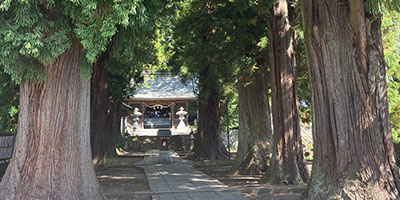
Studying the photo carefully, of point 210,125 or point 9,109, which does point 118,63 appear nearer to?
point 210,125

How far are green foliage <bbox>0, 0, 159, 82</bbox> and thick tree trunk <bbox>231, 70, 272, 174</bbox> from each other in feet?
19.8

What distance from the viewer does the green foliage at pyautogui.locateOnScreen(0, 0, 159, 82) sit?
4.88 metres

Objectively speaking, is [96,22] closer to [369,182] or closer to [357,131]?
[357,131]

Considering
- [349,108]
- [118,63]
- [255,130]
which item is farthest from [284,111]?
[118,63]

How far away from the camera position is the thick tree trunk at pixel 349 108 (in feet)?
16.4

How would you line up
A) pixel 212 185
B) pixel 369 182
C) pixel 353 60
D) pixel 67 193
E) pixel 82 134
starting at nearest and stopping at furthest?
pixel 369 182 → pixel 353 60 → pixel 67 193 → pixel 82 134 → pixel 212 185

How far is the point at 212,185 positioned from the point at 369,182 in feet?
14.2

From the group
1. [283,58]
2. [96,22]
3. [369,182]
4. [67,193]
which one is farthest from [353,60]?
[67,193]

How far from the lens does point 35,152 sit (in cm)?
566

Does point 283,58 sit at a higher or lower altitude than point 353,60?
higher

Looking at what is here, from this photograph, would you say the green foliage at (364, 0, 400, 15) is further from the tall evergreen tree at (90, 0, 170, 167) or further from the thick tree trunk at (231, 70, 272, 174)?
the thick tree trunk at (231, 70, 272, 174)

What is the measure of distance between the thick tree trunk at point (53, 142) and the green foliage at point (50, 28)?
1.25 ft

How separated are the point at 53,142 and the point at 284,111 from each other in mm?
5532

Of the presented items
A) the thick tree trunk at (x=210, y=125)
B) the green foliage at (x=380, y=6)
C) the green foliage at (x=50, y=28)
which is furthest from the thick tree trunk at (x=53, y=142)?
the thick tree trunk at (x=210, y=125)
